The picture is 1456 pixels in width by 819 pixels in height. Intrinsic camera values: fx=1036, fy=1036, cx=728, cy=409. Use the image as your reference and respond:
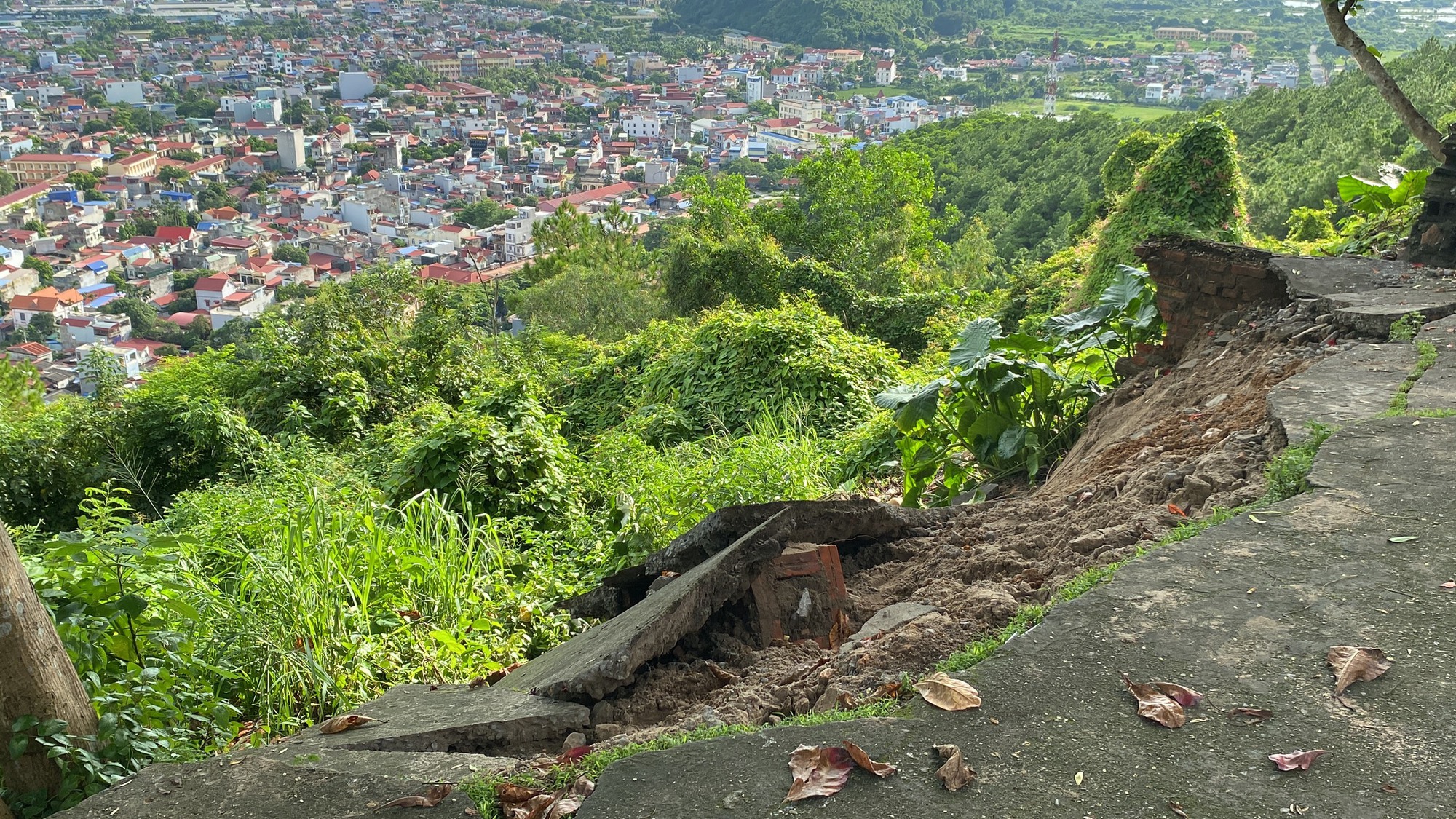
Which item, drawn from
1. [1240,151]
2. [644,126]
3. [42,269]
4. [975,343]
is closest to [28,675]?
[975,343]

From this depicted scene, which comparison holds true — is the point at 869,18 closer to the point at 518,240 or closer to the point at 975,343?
the point at 518,240

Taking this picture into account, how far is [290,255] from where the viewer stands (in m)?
48.7

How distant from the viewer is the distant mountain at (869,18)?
84.4 meters

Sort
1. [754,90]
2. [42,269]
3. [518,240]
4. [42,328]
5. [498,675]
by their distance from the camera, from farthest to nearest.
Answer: [754,90] < [518,240] < [42,269] < [42,328] < [498,675]

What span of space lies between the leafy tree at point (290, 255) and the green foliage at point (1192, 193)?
43630mm

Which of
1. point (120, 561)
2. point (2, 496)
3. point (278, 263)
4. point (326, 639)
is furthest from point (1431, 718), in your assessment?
point (278, 263)

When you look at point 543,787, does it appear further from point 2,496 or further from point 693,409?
point 2,496

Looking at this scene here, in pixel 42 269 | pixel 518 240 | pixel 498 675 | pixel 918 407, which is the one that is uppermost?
pixel 918 407

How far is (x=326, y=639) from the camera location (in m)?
3.31

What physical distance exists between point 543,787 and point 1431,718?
A: 1.64m

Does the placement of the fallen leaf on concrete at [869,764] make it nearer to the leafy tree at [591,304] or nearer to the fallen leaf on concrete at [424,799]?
the fallen leaf on concrete at [424,799]

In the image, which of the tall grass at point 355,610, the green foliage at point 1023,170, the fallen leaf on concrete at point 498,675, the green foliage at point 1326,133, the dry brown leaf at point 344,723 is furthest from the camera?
the green foliage at point 1023,170

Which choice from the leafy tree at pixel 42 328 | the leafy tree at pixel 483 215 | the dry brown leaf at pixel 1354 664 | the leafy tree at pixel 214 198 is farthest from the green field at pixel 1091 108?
the dry brown leaf at pixel 1354 664

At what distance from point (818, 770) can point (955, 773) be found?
0.79ft
